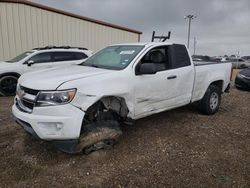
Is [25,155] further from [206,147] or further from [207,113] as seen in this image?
[207,113]

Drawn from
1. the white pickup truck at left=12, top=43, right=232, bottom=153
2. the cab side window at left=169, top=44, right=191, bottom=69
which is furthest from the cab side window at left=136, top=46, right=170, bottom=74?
the cab side window at left=169, top=44, right=191, bottom=69

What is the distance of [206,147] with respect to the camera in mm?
4426

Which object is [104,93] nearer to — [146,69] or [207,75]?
[146,69]

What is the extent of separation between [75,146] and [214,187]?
6.27ft

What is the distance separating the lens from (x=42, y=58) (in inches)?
389

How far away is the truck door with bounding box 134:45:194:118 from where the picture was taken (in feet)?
14.7

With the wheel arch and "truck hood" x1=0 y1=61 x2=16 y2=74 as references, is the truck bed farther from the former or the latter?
"truck hood" x1=0 y1=61 x2=16 y2=74

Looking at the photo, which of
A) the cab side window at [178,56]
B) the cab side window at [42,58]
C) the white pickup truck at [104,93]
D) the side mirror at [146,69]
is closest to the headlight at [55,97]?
the white pickup truck at [104,93]

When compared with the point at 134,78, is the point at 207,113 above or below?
below

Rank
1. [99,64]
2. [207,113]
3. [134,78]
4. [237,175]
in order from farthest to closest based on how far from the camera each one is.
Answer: [207,113] < [99,64] < [134,78] < [237,175]

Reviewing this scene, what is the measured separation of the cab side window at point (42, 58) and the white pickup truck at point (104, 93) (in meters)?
5.07

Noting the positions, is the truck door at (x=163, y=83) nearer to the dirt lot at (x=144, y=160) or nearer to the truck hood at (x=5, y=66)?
the dirt lot at (x=144, y=160)

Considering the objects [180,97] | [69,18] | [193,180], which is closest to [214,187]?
[193,180]

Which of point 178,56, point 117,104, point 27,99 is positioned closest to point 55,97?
point 27,99
